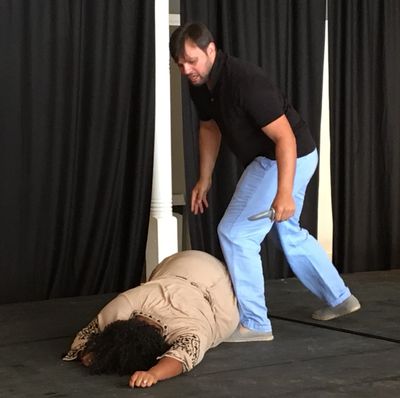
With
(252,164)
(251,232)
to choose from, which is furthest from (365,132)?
(251,232)

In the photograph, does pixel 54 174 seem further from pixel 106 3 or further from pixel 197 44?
pixel 197 44

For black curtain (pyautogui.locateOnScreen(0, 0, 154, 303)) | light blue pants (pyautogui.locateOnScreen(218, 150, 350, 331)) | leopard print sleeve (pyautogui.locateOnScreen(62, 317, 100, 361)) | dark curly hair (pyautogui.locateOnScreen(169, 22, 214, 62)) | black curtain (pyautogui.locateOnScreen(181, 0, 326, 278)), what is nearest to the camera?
leopard print sleeve (pyautogui.locateOnScreen(62, 317, 100, 361))

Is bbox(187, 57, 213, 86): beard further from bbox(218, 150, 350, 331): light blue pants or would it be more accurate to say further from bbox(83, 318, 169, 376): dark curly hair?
bbox(83, 318, 169, 376): dark curly hair

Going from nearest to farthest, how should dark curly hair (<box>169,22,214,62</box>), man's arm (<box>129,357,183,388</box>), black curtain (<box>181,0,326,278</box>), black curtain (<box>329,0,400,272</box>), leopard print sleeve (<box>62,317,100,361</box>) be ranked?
man's arm (<box>129,357,183,388</box>) < leopard print sleeve (<box>62,317,100,361</box>) < dark curly hair (<box>169,22,214,62</box>) < black curtain (<box>181,0,326,278</box>) < black curtain (<box>329,0,400,272</box>)

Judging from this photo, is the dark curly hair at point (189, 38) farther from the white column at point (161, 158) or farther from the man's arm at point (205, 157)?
the white column at point (161, 158)

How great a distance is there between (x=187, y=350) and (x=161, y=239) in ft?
5.57

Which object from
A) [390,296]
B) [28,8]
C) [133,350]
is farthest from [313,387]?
[28,8]

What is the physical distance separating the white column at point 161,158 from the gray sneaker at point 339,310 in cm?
103

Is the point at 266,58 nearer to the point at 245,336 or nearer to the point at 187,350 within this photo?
the point at 245,336

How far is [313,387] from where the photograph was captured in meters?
2.42

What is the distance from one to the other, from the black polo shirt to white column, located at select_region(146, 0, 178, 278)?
92cm

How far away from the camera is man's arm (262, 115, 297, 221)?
9.18ft

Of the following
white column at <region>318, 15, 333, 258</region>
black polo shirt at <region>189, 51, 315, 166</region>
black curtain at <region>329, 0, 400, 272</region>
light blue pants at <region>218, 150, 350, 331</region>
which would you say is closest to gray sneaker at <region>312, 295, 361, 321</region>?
light blue pants at <region>218, 150, 350, 331</region>

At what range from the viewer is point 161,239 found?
410 centimetres
